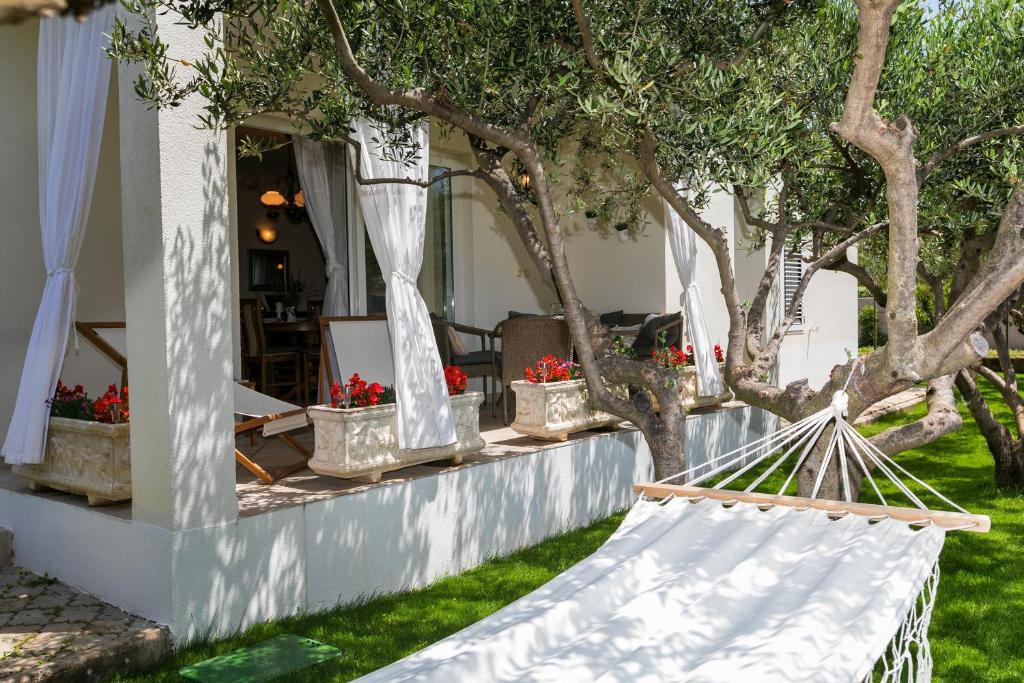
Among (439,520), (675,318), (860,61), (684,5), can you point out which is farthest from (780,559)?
(675,318)

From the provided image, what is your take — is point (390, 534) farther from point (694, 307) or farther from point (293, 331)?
point (293, 331)

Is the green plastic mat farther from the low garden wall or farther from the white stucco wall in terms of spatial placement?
the white stucco wall

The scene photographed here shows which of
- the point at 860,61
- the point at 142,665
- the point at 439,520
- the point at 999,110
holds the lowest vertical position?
the point at 142,665

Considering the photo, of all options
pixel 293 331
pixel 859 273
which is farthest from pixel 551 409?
pixel 293 331

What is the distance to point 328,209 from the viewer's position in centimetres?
794

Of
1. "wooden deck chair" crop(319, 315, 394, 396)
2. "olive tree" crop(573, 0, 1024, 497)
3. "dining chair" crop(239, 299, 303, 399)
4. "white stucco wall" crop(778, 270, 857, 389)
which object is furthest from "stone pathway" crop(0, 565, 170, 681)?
"white stucco wall" crop(778, 270, 857, 389)

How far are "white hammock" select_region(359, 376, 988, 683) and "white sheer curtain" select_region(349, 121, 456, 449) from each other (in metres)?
1.61

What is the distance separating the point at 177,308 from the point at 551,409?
2775mm

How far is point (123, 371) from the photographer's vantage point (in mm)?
5090

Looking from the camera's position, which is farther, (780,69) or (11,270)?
(11,270)

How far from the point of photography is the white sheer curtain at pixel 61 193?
438 cm

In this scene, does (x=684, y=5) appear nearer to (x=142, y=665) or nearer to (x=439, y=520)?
(x=439, y=520)

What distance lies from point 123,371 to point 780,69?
4.05 m

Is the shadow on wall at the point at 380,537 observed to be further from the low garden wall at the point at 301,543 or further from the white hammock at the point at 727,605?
the white hammock at the point at 727,605
